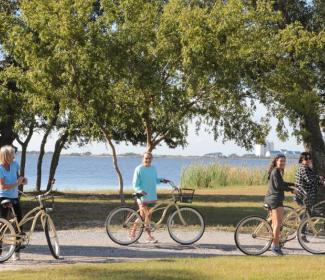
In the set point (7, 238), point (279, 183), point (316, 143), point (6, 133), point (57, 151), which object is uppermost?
point (6, 133)

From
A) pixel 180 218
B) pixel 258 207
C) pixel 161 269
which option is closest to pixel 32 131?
pixel 258 207

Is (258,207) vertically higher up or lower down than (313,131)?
lower down

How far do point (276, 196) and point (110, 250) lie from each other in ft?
9.80

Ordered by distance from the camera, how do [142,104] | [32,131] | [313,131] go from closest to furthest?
1. [142,104]
2. [313,131]
3. [32,131]

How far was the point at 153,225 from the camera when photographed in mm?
12211

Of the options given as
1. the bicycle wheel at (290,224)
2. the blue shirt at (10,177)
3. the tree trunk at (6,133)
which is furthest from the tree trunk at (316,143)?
the blue shirt at (10,177)

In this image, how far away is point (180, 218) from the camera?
12.1 meters

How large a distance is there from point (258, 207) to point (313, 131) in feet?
9.99

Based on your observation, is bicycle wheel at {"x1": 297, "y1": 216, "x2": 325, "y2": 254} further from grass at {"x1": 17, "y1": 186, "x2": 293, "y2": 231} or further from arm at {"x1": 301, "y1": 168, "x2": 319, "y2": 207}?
grass at {"x1": 17, "y1": 186, "x2": 293, "y2": 231}

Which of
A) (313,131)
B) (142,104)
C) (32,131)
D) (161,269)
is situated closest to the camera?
(161,269)

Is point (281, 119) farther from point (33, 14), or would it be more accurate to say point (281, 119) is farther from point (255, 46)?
point (33, 14)

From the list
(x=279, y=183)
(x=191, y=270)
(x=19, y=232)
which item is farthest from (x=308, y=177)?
(x=19, y=232)

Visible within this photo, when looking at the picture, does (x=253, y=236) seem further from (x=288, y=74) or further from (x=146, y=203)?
(x=288, y=74)

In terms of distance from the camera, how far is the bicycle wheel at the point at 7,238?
10.0 m
